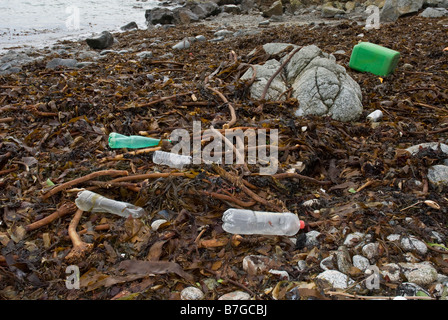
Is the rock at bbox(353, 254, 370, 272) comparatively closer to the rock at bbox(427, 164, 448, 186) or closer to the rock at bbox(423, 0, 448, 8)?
the rock at bbox(427, 164, 448, 186)

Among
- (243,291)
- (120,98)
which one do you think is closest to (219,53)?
(120,98)

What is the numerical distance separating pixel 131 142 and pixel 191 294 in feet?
6.43

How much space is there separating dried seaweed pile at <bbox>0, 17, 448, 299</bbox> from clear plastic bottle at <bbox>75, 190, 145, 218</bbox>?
0.06 metres

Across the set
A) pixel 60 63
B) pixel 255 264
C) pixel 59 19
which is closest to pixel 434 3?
pixel 60 63

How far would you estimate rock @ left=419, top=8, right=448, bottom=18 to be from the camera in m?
9.32

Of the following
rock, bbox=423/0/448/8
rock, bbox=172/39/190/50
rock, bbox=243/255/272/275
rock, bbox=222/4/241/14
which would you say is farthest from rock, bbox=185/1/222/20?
rock, bbox=243/255/272/275

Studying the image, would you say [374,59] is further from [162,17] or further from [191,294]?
[162,17]

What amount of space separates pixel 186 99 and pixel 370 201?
272 centimetres

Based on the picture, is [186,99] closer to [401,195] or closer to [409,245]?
[401,195]

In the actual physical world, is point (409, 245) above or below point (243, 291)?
above

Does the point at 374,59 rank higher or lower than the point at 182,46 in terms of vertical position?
higher

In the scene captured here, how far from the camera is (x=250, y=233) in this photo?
2301 mm

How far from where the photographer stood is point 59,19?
618 inches
